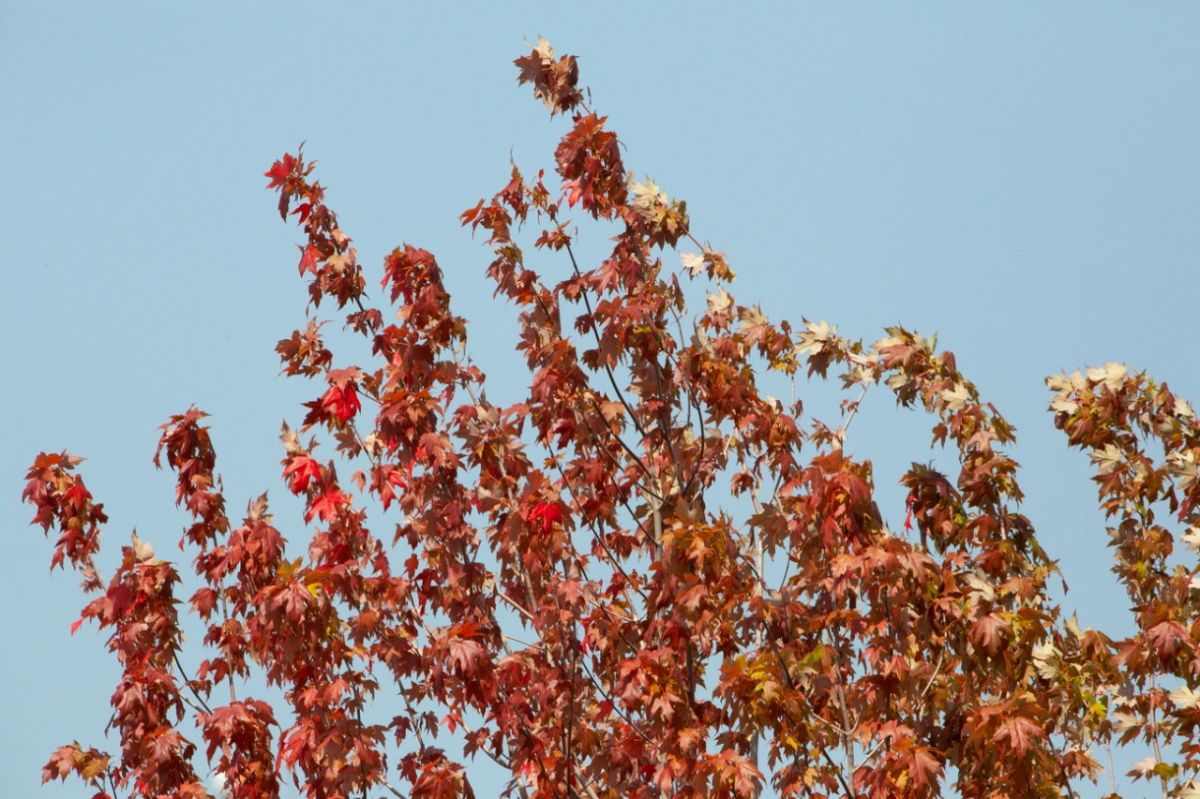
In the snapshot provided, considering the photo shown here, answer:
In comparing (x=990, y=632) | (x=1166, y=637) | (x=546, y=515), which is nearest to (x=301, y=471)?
(x=546, y=515)

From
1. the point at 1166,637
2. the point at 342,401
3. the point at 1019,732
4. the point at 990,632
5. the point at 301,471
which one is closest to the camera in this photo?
the point at 1019,732

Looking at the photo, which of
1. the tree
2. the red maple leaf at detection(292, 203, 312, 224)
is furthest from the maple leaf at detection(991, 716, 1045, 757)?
the red maple leaf at detection(292, 203, 312, 224)

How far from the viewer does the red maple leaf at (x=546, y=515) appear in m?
9.11

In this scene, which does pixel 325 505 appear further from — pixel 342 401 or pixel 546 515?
pixel 546 515

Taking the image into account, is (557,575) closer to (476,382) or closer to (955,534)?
(476,382)

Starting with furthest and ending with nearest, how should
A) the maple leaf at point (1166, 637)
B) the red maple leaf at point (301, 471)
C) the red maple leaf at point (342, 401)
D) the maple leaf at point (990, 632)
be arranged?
the red maple leaf at point (342, 401), the red maple leaf at point (301, 471), the maple leaf at point (1166, 637), the maple leaf at point (990, 632)

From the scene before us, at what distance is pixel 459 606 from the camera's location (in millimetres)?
10070

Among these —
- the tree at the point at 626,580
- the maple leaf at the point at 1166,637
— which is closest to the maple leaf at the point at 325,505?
the tree at the point at 626,580

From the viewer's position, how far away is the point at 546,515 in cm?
913

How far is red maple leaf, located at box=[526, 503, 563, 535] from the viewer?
911 cm

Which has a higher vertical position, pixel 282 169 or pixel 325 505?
pixel 282 169

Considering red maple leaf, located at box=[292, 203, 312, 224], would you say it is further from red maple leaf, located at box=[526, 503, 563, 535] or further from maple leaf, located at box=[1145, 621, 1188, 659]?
maple leaf, located at box=[1145, 621, 1188, 659]

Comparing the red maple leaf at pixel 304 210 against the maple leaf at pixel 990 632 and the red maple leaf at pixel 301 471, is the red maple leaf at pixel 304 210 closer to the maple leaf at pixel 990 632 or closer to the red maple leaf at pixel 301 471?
the red maple leaf at pixel 301 471

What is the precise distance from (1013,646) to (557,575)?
3301 millimetres
